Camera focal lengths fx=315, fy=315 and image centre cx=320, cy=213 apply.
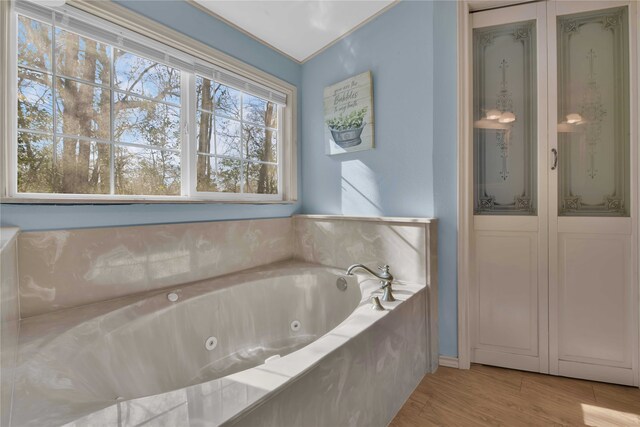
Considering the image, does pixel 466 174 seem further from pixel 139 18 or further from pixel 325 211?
pixel 139 18

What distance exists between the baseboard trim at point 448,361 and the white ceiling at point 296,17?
227cm

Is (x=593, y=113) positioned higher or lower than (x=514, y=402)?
higher

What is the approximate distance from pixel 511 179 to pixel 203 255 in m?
1.91

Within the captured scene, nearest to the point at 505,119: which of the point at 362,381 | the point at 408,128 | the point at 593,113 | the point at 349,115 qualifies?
the point at 593,113

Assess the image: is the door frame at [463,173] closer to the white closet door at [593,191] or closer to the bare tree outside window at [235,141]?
the white closet door at [593,191]

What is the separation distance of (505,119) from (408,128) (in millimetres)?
561

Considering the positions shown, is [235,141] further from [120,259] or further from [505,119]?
[505,119]

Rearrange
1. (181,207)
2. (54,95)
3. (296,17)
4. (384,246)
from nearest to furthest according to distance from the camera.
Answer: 1. (54,95)
2. (181,207)
3. (384,246)
4. (296,17)

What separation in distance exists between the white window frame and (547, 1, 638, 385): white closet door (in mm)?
1765

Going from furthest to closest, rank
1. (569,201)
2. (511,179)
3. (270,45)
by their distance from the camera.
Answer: (270,45), (511,179), (569,201)

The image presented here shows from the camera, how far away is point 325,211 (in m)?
2.51

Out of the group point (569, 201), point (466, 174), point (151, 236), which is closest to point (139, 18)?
point (151, 236)

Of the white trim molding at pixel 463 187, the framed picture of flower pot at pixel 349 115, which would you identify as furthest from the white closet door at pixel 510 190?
the framed picture of flower pot at pixel 349 115

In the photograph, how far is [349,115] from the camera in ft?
7.55
